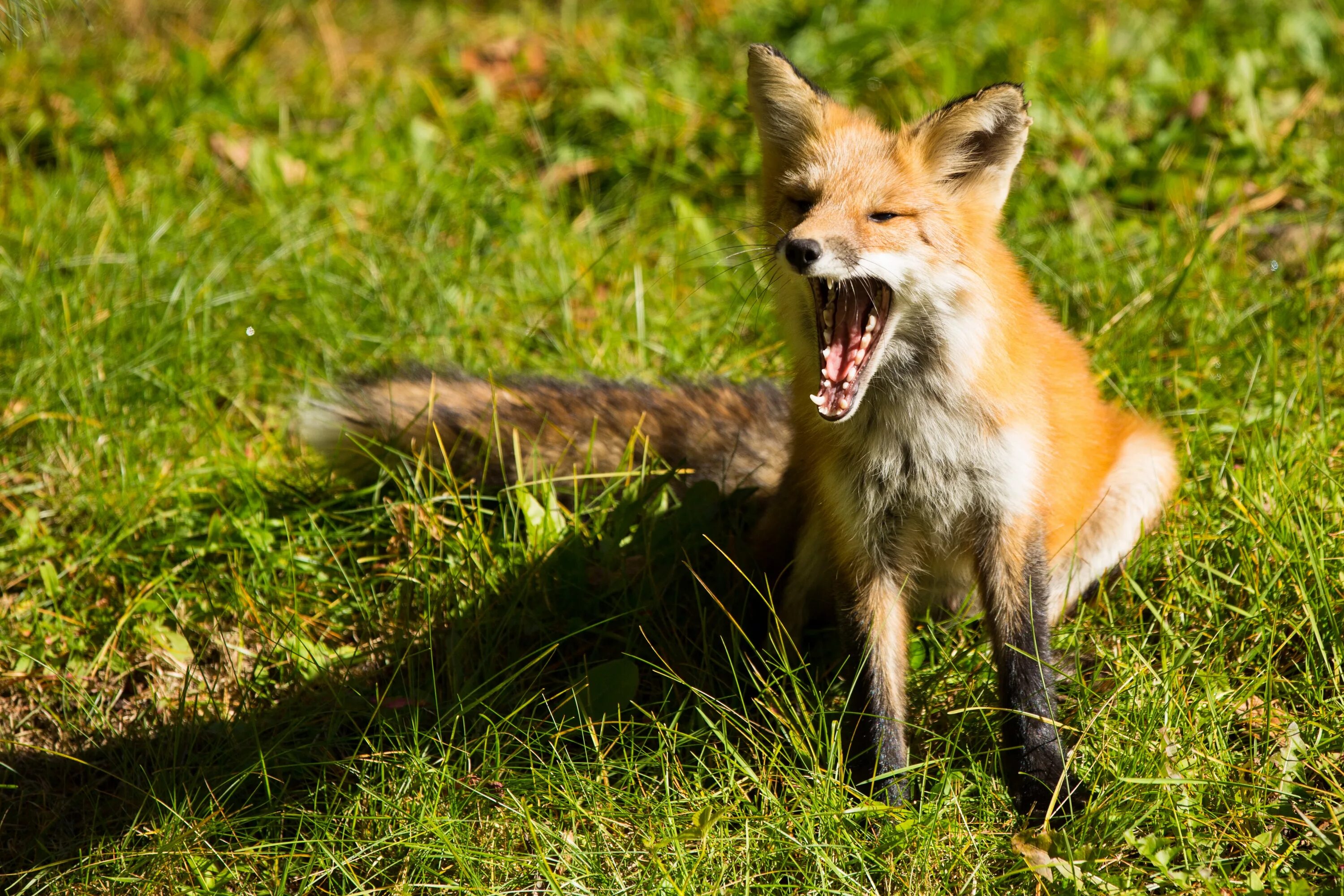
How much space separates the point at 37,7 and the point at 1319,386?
3.89m

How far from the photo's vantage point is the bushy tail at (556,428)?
3738 millimetres

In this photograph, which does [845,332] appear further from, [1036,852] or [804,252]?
[1036,852]

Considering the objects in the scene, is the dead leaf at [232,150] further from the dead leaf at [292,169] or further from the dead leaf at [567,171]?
the dead leaf at [567,171]

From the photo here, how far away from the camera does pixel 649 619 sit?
10.8 feet

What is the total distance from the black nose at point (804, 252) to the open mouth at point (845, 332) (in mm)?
136

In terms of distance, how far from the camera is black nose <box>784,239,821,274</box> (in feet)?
8.22

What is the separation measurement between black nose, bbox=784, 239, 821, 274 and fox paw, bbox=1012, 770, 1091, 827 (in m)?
1.39

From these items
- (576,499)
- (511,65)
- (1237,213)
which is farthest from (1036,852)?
(511,65)

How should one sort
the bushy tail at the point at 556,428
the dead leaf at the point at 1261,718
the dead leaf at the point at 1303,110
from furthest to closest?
the dead leaf at the point at 1303,110 < the bushy tail at the point at 556,428 < the dead leaf at the point at 1261,718

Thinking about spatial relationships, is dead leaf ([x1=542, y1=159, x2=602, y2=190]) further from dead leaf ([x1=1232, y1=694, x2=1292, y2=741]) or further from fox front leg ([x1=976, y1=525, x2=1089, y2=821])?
dead leaf ([x1=1232, y1=694, x2=1292, y2=741])

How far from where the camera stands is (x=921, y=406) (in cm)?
278

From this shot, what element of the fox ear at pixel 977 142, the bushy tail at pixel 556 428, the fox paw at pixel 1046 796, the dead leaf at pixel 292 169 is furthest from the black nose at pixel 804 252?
the dead leaf at pixel 292 169

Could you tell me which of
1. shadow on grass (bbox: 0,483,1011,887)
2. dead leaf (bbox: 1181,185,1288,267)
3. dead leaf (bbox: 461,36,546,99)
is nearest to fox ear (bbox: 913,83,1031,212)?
shadow on grass (bbox: 0,483,1011,887)

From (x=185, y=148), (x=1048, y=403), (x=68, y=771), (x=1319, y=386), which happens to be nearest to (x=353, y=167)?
(x=185, y=148)
